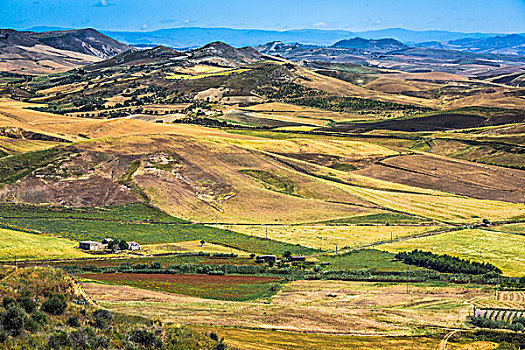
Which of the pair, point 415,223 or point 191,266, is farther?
point 415,223

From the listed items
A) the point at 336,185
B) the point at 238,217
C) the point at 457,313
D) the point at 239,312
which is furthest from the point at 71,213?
the point at 457,313

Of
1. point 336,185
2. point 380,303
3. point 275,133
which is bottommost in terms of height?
point 380,303

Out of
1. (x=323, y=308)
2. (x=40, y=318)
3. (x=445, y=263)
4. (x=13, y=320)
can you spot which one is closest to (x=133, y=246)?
(x=323, y=308)

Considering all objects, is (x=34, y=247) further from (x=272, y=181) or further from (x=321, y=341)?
(x=272, y=181)

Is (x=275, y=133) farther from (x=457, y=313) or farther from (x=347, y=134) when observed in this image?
(x=457, y=313)

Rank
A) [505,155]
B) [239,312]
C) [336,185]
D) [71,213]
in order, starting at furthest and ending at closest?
[505,155]
[336,185]
[71,213]
[239,312]

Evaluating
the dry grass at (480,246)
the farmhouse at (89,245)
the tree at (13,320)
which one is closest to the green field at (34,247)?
the farmhouse at (89,245)

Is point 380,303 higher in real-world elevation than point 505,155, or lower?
lower
